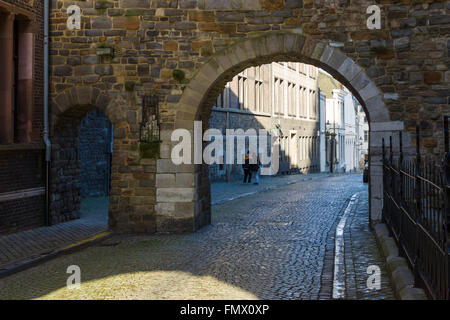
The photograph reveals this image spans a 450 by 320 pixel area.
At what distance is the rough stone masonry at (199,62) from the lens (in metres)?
11.3

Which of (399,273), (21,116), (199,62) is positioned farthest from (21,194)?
(399,273)

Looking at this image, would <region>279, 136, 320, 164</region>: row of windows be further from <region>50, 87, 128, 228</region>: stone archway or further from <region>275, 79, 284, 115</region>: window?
<region>50, 87, 128, 228</region>: stone archway

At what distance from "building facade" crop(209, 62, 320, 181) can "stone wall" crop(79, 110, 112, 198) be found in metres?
6.73

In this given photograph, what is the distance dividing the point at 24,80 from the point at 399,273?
27.9 ft

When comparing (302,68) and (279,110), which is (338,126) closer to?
(302,68)

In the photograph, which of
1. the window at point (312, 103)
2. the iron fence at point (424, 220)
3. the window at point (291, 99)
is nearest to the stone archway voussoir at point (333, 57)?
the iron fence at point (424, 220)

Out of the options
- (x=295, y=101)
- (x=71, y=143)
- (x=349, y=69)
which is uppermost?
(x=295, y=101)

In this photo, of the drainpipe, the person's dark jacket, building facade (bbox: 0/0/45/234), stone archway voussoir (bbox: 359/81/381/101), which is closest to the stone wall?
the drainpipe

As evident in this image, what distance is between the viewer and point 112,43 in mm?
→ 12008

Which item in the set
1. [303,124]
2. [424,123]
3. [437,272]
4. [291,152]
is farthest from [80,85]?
[303,124]

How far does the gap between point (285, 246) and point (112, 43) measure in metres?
5.50

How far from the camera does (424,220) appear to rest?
18.8 feet

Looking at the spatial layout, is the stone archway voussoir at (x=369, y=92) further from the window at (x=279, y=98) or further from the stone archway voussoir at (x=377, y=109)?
the window at (x=279, y=98)

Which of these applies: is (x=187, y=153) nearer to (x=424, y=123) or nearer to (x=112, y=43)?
(x=112, y=43)
